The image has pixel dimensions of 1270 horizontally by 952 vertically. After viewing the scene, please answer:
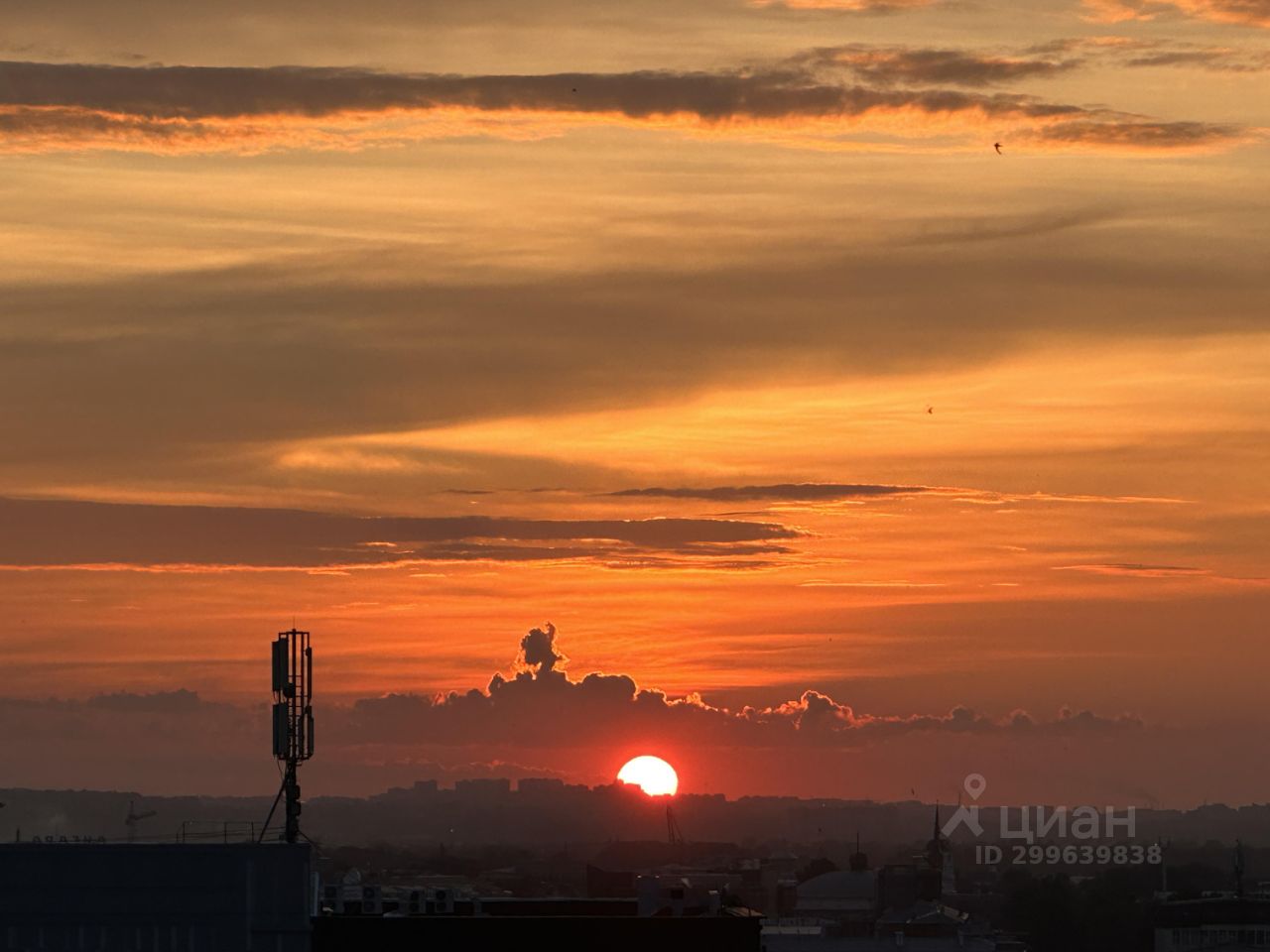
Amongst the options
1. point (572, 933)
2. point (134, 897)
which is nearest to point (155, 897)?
point (134, 897)

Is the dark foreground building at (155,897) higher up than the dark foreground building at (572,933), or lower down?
higher up

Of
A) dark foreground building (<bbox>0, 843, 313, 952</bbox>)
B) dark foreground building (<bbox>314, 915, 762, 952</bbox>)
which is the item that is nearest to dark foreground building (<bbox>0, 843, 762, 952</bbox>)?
dark foreground building (<bbox>0, 843, 313, 952</bbox>)

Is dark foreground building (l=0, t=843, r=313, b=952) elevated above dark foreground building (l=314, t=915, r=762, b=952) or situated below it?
above

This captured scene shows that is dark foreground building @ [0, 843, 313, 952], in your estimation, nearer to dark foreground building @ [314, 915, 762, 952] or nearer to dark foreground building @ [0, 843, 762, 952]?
dark foreground building @ [0, 843, 762, 952]

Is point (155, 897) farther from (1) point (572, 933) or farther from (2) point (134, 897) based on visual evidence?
(1) point (572, 933)

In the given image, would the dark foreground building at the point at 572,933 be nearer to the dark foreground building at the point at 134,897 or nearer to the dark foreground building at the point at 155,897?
the dark foreground building at the point at 155,897

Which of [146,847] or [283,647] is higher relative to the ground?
[283,647]

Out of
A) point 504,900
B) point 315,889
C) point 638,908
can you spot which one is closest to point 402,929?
point 315,889

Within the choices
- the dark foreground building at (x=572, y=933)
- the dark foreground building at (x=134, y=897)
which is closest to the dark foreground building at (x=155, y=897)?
the dark foreground building at (x=134, y=897)

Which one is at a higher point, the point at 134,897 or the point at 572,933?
the point at 134,897

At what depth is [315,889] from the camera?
110 m

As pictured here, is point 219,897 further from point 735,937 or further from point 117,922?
point 735,937

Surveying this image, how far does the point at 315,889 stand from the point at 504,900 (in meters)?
27.9

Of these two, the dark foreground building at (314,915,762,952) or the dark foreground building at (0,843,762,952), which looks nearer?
the dark foreground building at (0,843,762,952)
